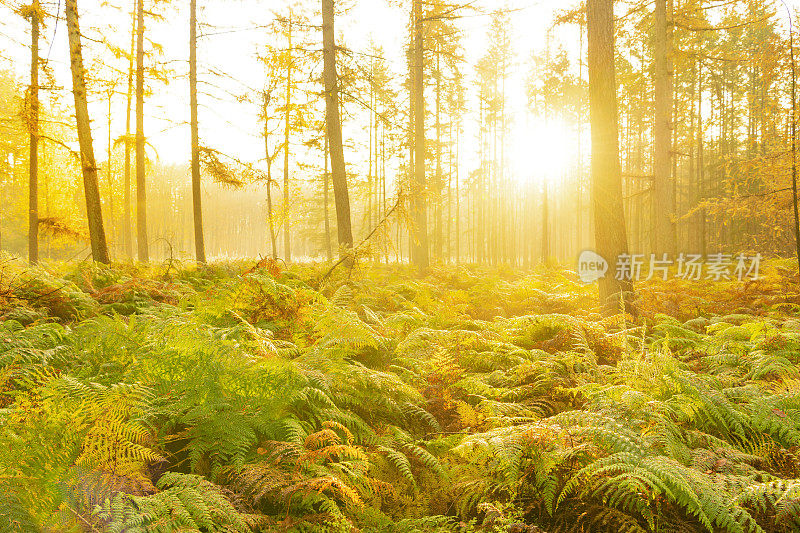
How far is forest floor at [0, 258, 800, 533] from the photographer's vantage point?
2.26m

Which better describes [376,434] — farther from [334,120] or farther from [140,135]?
[140,135]

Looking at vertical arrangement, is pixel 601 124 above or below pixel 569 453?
above

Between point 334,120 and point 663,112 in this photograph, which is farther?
point 663,112

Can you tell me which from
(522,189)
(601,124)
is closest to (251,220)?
(522,189)

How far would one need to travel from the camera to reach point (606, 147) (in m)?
6.96

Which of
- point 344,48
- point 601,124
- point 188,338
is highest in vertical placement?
point 344,48

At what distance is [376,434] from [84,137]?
9704 millimetres

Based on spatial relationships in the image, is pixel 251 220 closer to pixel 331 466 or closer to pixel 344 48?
pixel 344 48

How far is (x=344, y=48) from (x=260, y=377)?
998 centimetres

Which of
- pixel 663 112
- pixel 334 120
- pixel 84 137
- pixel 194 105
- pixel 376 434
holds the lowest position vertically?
pixel 376 434

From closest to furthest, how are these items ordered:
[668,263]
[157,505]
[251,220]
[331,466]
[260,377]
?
[157,505] → [331,466] → [260,377] → [668,263] → [251,220]

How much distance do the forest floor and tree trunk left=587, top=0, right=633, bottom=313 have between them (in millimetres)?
2078

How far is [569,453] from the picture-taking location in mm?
2629

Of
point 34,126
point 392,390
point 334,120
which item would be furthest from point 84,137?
point 392,390
